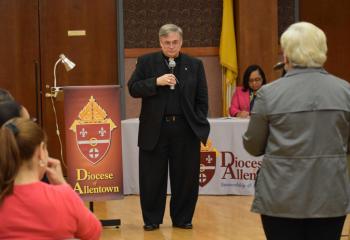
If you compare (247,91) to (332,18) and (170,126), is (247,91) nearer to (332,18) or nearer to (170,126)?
(170,126)

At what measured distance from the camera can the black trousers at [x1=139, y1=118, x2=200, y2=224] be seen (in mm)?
5992

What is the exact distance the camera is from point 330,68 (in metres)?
10.5

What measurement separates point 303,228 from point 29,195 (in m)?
1.31

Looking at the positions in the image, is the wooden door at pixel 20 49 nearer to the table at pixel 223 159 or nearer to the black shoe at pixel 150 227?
the table at pixel 223 159

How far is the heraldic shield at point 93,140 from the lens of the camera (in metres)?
6.00

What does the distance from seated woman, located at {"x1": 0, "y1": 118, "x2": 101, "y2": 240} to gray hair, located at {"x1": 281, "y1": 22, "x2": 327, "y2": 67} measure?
3.89 feet

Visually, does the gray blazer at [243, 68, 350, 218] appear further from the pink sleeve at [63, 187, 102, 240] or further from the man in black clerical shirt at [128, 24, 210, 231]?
the man in black clerical shirt at [128, 24, 210, 231]

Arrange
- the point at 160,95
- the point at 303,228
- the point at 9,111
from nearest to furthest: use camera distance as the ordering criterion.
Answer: the point at 9,111
the point at 303,228
the point at 160,95

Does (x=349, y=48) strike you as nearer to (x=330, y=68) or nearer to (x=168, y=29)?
(x=330, y=68)

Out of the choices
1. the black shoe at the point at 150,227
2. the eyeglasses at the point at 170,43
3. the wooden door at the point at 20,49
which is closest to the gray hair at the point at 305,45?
the eyeglasses at the point at 170,43

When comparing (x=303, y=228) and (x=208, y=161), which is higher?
(x=303, y=228)

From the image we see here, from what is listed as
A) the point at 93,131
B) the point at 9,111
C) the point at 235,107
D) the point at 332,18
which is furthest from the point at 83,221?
the point at 332,18

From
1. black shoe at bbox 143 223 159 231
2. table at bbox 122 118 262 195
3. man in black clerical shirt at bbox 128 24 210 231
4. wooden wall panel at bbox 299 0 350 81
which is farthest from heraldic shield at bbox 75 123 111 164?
wooden wall panel at bbox 299 0 350 81

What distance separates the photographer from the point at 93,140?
6.04 metres
